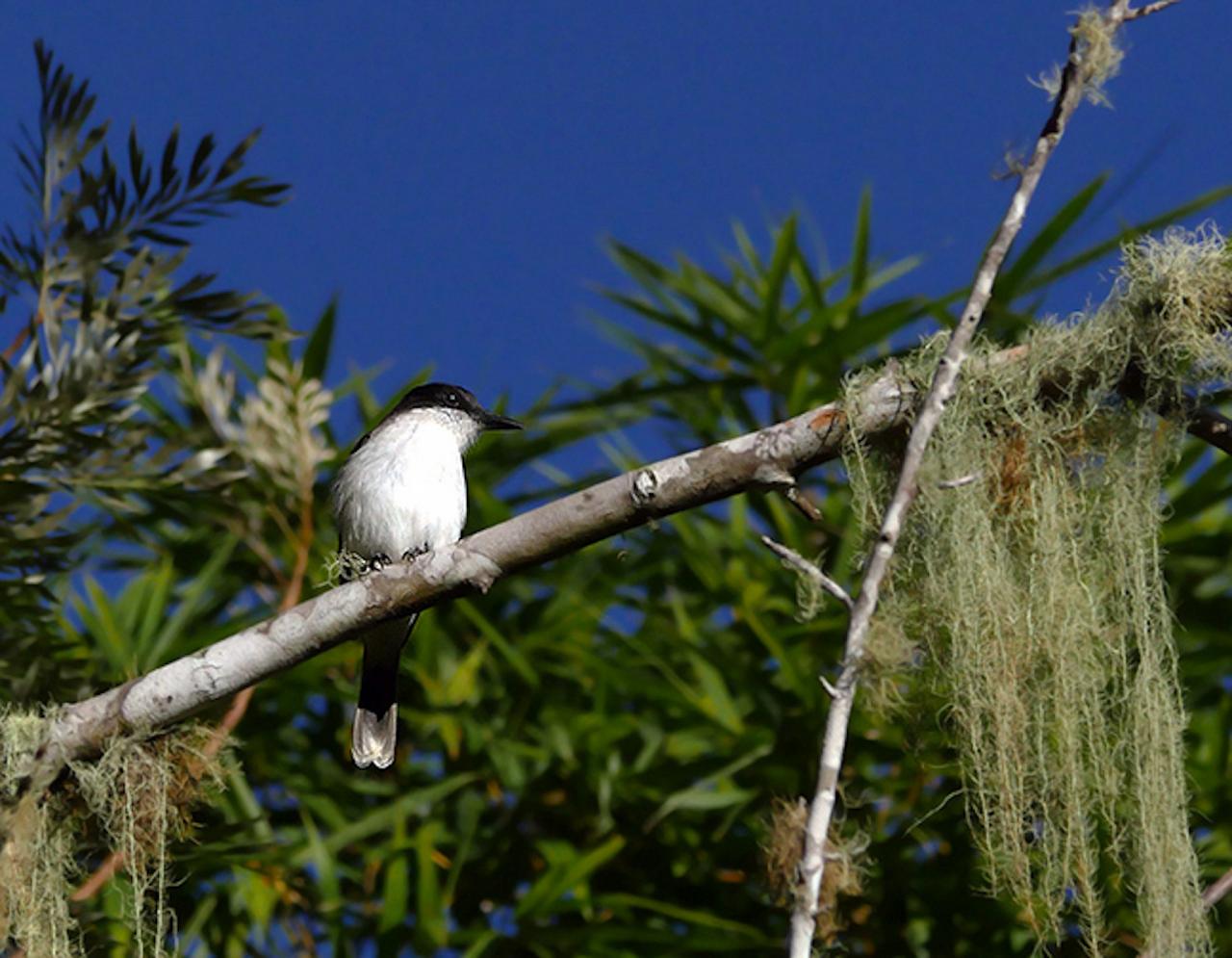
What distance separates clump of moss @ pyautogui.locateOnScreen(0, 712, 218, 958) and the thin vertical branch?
1.39 m

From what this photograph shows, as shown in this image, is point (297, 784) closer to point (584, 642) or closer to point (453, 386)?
point (584, 642)

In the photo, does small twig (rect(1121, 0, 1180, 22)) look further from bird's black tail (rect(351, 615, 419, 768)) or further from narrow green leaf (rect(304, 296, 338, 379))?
narrow green leaf (rect(304, 296, 338, 379))

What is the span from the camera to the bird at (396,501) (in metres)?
5.31

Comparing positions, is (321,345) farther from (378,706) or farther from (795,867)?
(795,867)

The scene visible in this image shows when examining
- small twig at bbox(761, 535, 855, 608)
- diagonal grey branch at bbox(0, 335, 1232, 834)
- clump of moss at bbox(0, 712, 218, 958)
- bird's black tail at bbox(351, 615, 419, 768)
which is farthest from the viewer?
bird's black tail at bbox(351, 615, 419, 768)

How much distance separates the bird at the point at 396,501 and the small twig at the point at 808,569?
1966mm

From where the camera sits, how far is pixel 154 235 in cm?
530

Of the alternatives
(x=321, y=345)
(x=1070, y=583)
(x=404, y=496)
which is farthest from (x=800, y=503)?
(x=321, y=345)

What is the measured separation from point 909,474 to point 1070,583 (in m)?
0.74

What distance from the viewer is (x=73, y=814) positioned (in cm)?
415

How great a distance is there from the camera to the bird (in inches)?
209

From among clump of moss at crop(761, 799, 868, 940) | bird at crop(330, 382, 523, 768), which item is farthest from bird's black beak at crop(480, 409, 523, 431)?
clump of moss at crop(761, 799, 868, 940)

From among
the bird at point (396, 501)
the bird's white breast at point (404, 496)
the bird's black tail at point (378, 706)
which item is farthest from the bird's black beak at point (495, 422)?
the bird's black tail at point (378, 706)

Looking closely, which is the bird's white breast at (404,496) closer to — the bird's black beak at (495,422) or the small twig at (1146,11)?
the bird's black beak at (495,422)
